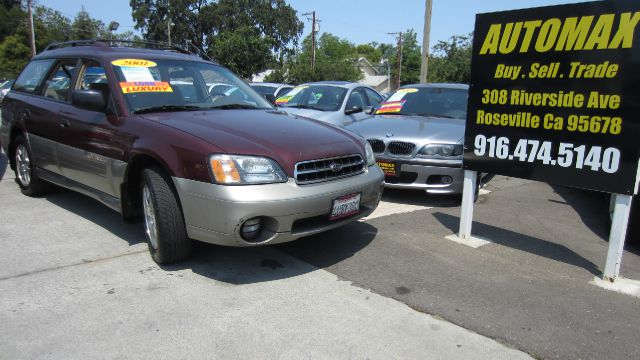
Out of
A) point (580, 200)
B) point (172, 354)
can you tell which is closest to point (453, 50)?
point (580, 200)

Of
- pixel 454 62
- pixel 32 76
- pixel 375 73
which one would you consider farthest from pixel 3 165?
pixel 375 73

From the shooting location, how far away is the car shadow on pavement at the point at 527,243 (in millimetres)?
4184

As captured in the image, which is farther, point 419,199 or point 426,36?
point 426,36

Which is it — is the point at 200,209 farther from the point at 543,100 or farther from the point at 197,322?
the point at 543,100

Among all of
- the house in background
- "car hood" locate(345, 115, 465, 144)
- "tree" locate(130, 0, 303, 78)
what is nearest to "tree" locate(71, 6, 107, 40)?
"tree" locate(130, 0, 303, 78)

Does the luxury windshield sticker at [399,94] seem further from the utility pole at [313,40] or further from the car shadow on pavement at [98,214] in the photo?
the utility pole at [313,40]

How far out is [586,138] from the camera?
3729mm

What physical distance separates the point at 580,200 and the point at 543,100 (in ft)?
11.4

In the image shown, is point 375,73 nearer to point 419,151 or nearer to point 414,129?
point 414,129

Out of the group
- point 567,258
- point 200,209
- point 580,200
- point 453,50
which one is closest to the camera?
point 200,209

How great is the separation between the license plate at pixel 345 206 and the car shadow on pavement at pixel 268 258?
1.55ft

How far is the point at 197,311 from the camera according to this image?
304 centimetres

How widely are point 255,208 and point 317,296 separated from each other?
30.0 inches

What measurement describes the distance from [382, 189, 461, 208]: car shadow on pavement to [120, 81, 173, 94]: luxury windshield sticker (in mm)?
3135
